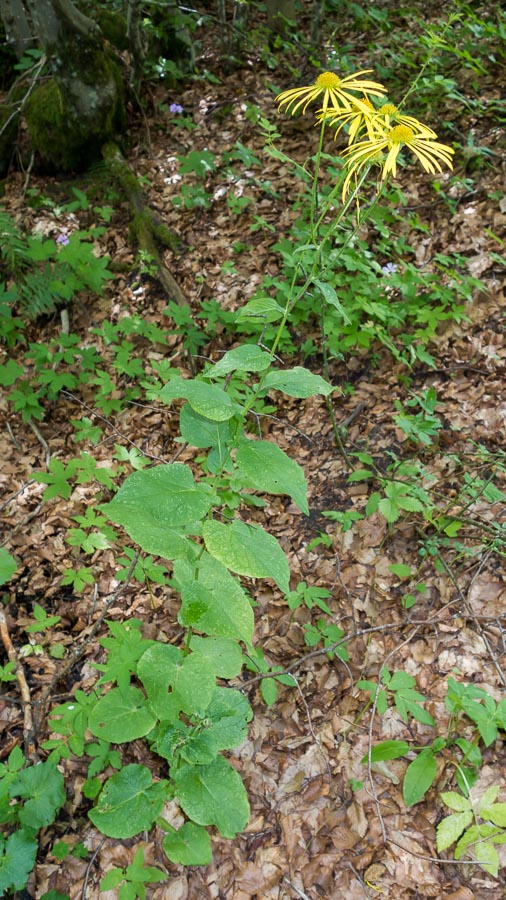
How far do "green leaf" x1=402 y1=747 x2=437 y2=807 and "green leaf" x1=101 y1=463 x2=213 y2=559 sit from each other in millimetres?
1235

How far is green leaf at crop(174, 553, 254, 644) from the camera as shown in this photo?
1.37 meters

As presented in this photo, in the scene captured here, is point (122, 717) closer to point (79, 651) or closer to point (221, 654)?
point (221, 654)

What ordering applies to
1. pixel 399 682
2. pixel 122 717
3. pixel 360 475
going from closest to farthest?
pixel 122 717 < pixel 399 682 < pixel 360 475

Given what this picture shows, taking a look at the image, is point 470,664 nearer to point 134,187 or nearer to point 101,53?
point 134,187

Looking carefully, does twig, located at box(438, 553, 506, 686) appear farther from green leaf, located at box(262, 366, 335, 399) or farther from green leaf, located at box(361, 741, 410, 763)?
green leaf, located at box(262, 366, 335, 399)

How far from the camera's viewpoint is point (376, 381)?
3.31 m

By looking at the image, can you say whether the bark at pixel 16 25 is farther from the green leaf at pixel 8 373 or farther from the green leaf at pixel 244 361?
the green leaf at pixel 244 361

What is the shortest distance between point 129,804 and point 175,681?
489 millimetres

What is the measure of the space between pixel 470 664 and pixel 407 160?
3.75 meters

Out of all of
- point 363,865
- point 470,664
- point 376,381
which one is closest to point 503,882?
point 363,865

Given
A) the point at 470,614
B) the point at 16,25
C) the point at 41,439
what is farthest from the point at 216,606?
the point at 16,25

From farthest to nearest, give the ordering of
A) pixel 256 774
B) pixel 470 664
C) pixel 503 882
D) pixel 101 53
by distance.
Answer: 1. pixel 101 53
2. pixel 470 664
3. pixel 256 774
4. pixel 503 882

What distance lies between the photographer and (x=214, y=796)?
157 cm

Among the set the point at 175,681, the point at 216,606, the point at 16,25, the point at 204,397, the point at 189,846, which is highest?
the point at 16,25
